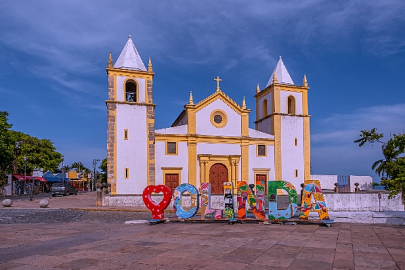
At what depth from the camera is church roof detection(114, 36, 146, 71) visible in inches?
1137

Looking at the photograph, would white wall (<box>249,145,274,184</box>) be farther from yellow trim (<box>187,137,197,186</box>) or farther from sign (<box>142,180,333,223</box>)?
sign (<box>142,180,333,223</box>)

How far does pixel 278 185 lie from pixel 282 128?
21.4 m

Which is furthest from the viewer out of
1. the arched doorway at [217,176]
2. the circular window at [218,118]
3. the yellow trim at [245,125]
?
the yellow trim at [245,125]

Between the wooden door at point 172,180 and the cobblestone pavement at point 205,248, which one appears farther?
the wooden door at point 172,180

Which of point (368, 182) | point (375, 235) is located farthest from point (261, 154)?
point (375, 235)

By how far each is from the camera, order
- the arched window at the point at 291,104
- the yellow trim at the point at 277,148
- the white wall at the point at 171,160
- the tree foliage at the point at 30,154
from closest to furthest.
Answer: the white wall at the point at 171,160
the yellow trim at the point at 277,148
the arched window at the point at 291,104
the tree foliage at the point at 30,154

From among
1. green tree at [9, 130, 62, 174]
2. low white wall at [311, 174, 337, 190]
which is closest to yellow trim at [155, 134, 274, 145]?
low white wall at [311, 174, 337, 190]

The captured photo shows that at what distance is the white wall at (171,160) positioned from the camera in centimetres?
2914

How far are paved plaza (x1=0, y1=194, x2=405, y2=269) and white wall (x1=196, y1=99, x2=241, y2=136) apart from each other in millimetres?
20436

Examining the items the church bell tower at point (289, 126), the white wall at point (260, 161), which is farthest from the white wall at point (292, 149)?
the white wall at point (260, 161)

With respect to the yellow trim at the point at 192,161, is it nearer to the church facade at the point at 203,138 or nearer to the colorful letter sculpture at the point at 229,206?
the church facade at the point at 203,138

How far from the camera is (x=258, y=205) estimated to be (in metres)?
11.9

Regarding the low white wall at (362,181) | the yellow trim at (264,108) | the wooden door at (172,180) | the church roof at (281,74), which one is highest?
→ the church roof at (281,74)

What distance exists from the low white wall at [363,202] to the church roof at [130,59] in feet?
57.8
